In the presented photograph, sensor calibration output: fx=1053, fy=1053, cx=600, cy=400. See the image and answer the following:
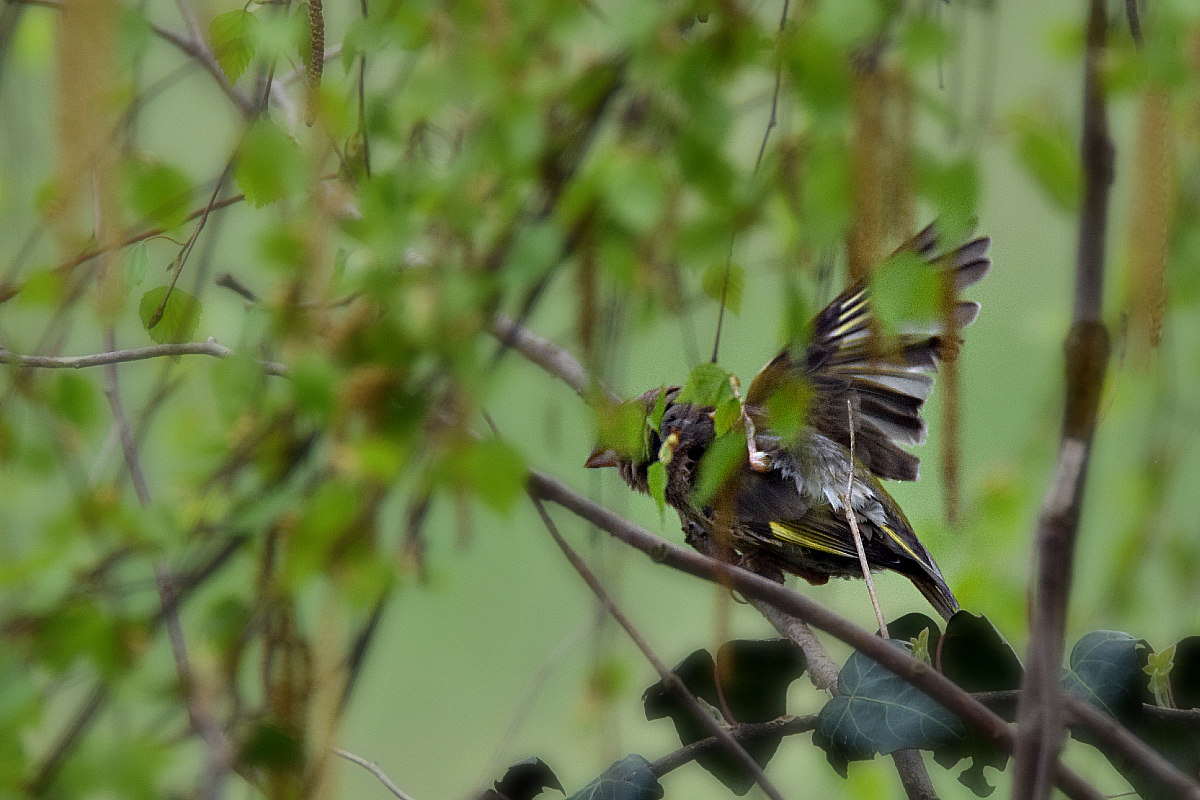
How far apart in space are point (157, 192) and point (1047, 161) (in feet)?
3.01

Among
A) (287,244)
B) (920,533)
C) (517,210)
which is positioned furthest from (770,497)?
(287,244)

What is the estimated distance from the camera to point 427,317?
112 centimetres

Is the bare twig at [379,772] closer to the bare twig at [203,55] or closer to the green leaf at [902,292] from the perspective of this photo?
the green leaf at [902,292]

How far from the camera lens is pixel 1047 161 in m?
0.78

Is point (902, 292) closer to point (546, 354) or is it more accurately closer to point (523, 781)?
point (523, 781)

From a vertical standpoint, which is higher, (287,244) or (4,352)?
(287,244)

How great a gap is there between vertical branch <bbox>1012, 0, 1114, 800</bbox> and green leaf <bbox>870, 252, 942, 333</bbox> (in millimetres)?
263

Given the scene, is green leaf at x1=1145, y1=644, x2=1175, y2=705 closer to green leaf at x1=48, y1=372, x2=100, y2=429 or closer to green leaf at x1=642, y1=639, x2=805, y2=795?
green leaf at x1=642, y1=639, x2=805, y2=795

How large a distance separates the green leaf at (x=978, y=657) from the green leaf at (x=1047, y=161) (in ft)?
1.11

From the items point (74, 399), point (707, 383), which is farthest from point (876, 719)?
point (74, 399)

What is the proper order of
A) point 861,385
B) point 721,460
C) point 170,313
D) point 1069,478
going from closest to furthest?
point 1069,478 → point 721,460 → point 170,313 → point 861,385

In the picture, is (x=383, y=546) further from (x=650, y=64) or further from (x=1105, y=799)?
(x=1105, y=799)

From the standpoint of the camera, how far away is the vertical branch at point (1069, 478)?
18.2 inches

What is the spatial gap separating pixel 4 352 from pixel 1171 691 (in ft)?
3.77
